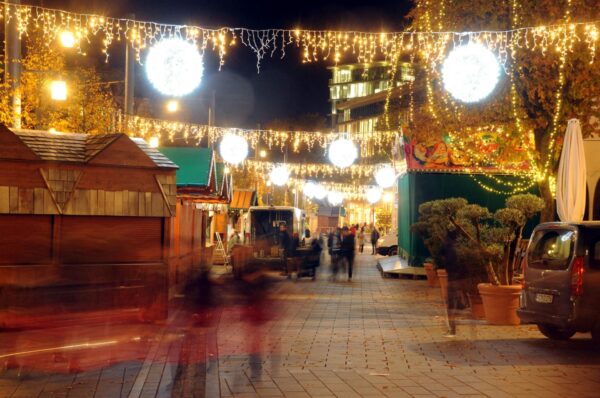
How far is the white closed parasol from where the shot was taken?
1562 centimetres

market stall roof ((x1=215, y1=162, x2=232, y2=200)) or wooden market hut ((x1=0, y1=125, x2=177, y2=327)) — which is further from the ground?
market stall roof ((x1=215, y1=162, x2=232, y2=200))

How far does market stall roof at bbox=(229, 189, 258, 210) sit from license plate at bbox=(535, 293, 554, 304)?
32269 mm

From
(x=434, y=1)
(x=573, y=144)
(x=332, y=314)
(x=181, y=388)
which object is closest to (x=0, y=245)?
(x=181, y=388)

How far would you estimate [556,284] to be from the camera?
11500 millimetres

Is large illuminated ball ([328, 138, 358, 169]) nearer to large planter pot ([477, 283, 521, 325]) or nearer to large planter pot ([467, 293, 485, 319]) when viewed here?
large planter pot ([467, 293, 485, 319])

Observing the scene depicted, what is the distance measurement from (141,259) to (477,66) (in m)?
9.01

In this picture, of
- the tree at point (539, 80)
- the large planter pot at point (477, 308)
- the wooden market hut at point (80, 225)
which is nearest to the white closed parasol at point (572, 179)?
the large planter pot at point (477, 308)

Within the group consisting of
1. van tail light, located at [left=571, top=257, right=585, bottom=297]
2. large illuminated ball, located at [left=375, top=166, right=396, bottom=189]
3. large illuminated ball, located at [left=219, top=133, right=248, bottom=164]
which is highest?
large illuminated ball, located at [left=219, top=133, right=248, bottom=164]

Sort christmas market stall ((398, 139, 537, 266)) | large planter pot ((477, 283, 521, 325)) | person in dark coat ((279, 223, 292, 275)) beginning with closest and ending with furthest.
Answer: large planter pot ((477, 283, 521, 325)), person in dark coat ((279, 223, 292, 275)), christmas market stall ((398, 139, 537, 266))

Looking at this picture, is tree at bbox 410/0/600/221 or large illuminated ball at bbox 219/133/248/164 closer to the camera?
tree at bbox 410/0/600/221

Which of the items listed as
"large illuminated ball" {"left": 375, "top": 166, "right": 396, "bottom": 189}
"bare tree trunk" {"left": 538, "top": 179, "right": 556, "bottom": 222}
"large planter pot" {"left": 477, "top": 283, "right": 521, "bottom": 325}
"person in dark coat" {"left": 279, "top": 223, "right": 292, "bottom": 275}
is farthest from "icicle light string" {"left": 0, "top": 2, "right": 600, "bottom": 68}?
"large illuminated ball" {"left": 375, "top": 166, "right": 396, "bottom": 189}

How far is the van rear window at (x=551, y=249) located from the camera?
1152 centimetres

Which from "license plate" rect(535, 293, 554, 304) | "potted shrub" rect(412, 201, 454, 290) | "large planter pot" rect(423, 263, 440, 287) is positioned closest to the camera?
"license plate" rect(535, 293, 554, 304)

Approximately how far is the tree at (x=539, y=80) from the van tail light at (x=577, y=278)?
889 cm
